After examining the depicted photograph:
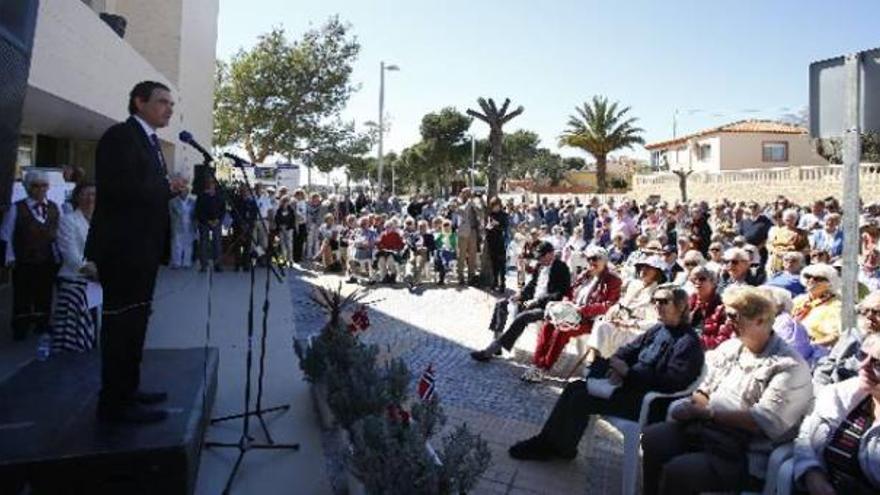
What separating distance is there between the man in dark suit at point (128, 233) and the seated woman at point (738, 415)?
8.35 ft

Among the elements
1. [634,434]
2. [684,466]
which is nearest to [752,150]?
[634,434]

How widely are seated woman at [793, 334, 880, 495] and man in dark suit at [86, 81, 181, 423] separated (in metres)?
2.99

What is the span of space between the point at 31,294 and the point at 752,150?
47882 mm

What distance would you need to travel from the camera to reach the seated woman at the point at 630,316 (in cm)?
572

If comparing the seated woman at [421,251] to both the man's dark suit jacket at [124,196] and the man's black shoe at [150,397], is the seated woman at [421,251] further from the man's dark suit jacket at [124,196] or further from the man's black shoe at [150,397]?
the man's dark suit jacket at [124,196]

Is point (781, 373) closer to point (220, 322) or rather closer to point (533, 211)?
point (220, 322)

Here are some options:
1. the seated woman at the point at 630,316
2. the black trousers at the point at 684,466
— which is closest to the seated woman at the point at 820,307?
the seated woman at the point at 630,316

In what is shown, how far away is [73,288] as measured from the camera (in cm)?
564

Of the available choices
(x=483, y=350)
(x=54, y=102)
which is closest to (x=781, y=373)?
(x=483, y=350)

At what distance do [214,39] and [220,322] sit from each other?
15.4 meters

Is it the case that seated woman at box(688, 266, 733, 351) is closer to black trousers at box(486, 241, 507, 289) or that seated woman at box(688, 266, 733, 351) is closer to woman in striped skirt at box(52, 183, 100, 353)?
woman in striped skirt at box(52, 183, 100, 353)

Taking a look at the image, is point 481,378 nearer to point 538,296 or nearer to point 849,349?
point 538,296

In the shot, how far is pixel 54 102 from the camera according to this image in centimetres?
805

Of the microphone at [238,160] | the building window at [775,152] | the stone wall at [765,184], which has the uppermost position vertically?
the building window at [775,152]
